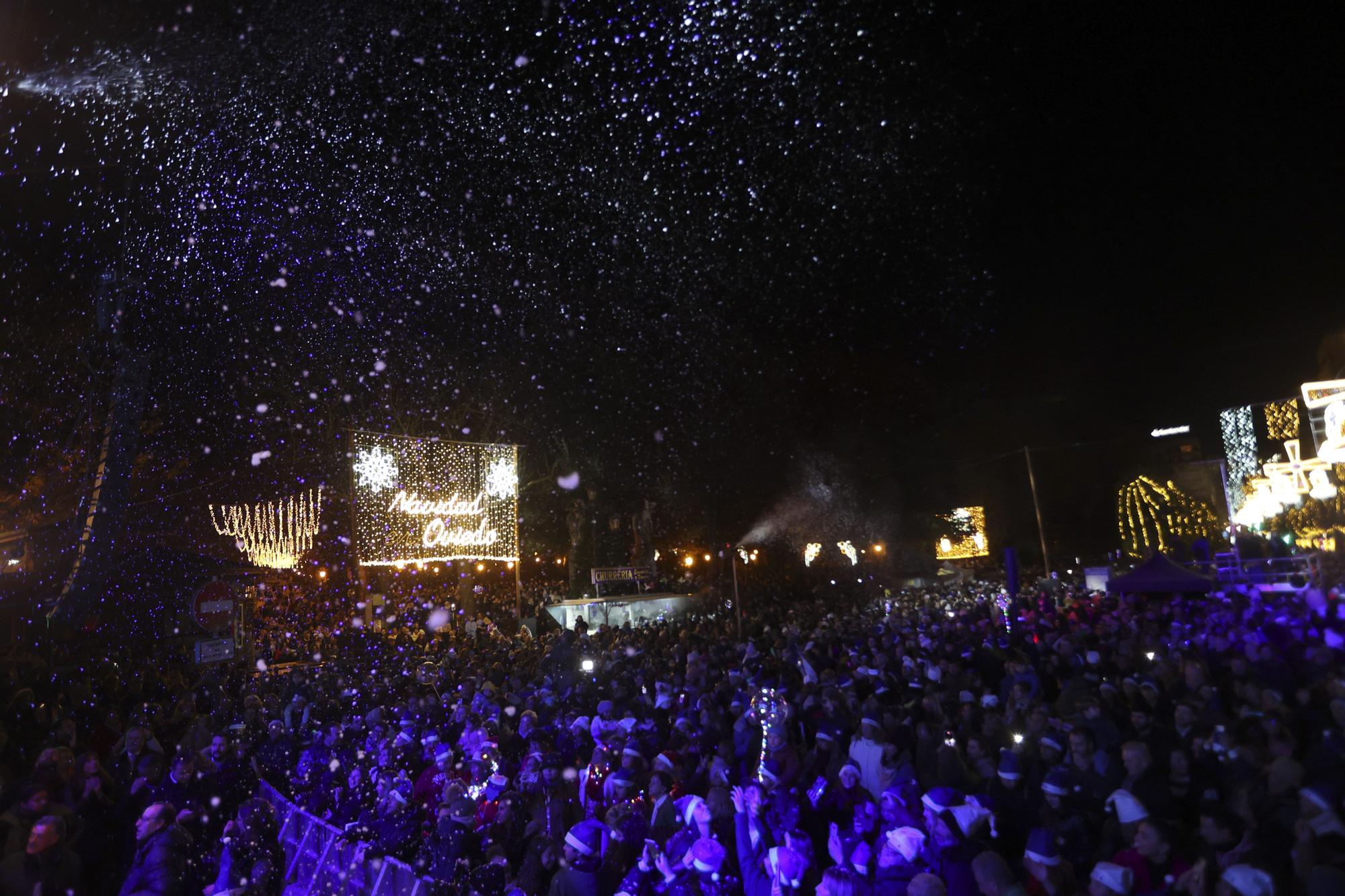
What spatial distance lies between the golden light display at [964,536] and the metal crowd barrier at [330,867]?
55.1 meters

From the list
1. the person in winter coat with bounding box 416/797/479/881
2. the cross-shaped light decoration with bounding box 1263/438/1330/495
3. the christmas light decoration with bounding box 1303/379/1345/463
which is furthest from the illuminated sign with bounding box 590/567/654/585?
the cross-shaped light decoration with bounding box 1263/438/1330/495

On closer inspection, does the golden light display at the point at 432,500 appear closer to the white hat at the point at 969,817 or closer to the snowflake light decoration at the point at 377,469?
the snowflake light decoration at the point at 377,469

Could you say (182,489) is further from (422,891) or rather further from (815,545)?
(815,545)

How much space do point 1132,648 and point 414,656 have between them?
1378cm

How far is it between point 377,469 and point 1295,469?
91.5ft

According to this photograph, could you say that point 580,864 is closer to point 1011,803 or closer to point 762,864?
point 762,864

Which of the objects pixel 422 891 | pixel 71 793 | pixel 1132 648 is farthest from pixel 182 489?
pixel 1132 648

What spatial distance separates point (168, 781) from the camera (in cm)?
620

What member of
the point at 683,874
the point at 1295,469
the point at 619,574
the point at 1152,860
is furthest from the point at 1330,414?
the point at 683,874

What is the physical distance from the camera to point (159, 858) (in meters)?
4.53

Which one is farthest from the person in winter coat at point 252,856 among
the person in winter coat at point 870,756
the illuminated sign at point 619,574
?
the illuminated sign at point 619,574

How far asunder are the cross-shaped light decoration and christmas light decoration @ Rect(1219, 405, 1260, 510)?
1465 cm

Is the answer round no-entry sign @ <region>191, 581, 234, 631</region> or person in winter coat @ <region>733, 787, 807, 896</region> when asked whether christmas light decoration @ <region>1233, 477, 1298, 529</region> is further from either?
round no-entry sign @ <region>191, 581, 234, 631</region>

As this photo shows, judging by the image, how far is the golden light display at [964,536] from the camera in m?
57.2
